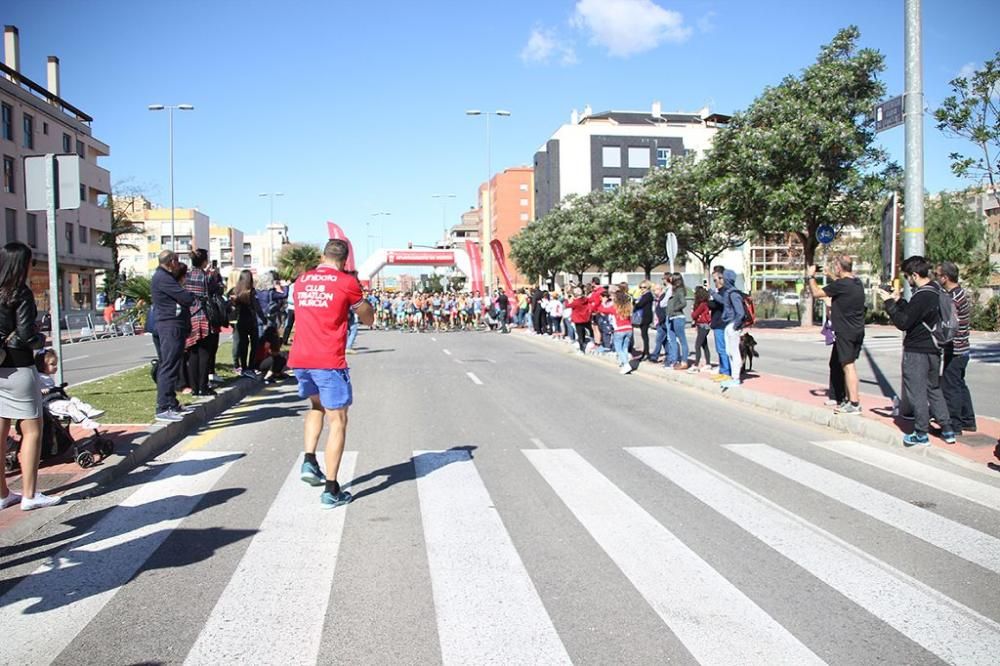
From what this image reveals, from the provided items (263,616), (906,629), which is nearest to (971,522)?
(906,629)

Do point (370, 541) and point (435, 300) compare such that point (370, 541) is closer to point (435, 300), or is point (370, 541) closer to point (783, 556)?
point (783, 556)

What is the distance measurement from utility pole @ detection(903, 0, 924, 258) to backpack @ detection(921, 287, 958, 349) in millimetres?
2080

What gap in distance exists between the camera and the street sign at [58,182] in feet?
27.4

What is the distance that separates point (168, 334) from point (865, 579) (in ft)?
23.8

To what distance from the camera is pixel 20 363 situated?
18.1 feet

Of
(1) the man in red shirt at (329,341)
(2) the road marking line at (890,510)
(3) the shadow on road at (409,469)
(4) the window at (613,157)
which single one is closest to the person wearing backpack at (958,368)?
(2) the road marking line at (890,510)

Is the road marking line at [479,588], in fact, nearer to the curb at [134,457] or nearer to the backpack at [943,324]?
the curb at [134,457]

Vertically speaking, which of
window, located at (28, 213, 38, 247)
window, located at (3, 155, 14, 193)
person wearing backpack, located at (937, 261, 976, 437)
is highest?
window, located at (3, 155, 14, 193)

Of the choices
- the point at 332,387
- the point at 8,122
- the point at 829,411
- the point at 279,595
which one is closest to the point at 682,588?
the point at 279,595

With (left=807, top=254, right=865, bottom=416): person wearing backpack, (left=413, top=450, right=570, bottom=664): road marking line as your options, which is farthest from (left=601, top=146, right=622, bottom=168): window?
(left=413, top=450, right=570, bottom=664): road marking line

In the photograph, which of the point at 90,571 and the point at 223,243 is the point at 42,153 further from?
the point at 223,243

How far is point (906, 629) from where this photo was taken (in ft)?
12.4

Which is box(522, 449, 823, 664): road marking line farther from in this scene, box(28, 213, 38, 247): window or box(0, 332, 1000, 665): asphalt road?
box(28, 213, 38, 247): window

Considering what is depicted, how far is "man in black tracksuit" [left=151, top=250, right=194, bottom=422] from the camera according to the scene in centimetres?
880
